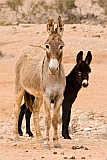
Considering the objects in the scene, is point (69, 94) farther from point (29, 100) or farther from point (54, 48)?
point (54, 48)

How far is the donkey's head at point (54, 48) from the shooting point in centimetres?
904

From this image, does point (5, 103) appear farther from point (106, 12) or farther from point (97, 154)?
point (106, 12)

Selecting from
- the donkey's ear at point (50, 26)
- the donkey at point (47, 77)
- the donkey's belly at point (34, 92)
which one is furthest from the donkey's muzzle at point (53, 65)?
the donkey's belly at point (34, 92)

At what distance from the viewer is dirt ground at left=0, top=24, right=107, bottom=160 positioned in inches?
360

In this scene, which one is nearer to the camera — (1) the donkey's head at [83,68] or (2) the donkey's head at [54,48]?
(2) the donkey's head at [54,48]

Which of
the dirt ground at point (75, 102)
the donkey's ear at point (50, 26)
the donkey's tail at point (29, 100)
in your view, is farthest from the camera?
the donkey's tail at point (29, 100)

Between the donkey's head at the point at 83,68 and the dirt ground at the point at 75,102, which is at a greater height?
the donkey's head at the point at 83,68

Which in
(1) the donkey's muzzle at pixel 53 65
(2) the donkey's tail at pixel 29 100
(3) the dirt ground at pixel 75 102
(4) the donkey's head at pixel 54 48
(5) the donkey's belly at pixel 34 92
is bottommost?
(3) the dirt ground at pixel 75 102

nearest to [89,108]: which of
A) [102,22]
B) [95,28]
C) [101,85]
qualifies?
[101,85]

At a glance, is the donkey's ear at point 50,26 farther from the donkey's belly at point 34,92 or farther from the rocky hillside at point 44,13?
the rocky hillside at point 44,13

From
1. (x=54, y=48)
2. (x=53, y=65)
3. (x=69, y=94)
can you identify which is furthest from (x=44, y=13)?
(x=53, y=65)

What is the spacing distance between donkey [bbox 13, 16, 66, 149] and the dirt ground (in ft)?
1.77

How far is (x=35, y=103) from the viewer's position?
1087 centimetres

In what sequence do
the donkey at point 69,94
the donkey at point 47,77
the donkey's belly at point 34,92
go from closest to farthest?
the donkey at point 47,77, the donkey's belly at point 34,92, the donkey at point 69,94
